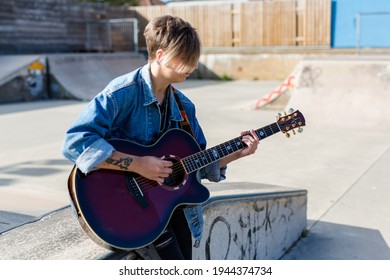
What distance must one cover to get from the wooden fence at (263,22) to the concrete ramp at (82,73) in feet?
16.7

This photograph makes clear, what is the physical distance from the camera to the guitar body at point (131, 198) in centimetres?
204

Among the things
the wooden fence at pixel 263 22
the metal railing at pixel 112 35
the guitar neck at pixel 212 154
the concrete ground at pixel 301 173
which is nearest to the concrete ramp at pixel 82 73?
the metal railing at pixel 112 35

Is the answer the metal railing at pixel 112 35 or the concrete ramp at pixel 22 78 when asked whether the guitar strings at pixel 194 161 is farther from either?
the metal railing at pixel 112 35

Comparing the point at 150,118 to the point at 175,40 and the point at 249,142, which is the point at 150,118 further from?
the point at 249,142

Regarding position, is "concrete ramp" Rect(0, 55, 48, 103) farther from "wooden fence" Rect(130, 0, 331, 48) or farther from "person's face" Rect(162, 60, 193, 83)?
"person's face" Rect(162, 60, 193, 83)

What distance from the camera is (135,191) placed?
2.16 meters

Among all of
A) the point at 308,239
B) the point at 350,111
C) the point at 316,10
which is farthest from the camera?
the point at 316,10

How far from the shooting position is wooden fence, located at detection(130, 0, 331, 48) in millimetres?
20395

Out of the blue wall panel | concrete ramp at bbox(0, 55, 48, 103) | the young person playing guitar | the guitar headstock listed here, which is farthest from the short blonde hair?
the blue wall panel
